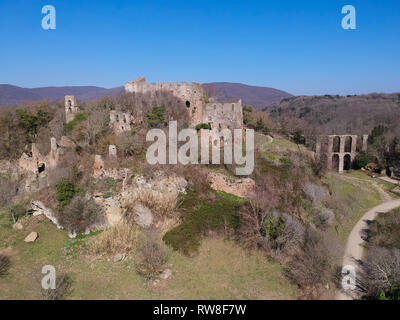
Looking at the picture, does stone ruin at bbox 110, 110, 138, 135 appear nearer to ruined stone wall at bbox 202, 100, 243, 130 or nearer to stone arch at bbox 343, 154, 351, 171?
ruined stone wall at bbox 202, 100, 243, 130

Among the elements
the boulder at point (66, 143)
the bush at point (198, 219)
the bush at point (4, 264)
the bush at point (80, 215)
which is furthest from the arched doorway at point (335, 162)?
the bush at point (4, 264)

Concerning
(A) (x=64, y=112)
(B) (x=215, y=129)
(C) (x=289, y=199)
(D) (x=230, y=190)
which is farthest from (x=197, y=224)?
(A) (x=64, y=112)

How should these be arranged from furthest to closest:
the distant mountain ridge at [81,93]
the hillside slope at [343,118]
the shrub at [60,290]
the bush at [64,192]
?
1. the hillside slope at [343,118]
2. the distant mountain ridge at [81,93]
3. the bush at [64,192]
4. the shrub at [60,290]

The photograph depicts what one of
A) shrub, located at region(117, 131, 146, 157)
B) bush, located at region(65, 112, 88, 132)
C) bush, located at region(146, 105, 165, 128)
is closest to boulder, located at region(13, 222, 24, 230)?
shrub, located at region(117, 131, 146, 157)

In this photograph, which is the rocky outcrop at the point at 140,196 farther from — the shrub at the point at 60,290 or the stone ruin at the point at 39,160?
the stone ruin at the point at 39,160

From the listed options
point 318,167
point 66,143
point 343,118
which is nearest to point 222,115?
point 318,167

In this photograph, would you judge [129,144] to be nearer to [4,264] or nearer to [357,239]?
[4,264]

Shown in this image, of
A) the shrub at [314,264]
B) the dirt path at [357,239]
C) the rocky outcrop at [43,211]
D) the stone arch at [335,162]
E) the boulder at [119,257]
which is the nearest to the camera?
the shrub at [314,264]

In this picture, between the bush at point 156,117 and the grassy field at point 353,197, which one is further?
the bush at point 156,117
